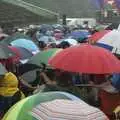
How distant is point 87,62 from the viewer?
6.16 meters

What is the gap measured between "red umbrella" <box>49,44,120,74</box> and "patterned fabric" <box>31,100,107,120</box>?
9.83 feet

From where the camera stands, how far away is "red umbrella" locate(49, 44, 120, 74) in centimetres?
605

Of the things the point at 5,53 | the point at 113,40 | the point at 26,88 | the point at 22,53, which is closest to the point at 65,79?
the point at 26,88

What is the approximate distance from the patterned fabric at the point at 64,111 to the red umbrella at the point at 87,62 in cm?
300

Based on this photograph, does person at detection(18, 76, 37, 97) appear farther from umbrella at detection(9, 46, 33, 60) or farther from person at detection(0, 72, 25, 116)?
umbrella at detection(9, 46, 33, 60)

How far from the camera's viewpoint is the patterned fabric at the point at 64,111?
9.21 ft

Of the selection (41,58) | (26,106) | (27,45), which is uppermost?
(26,106)

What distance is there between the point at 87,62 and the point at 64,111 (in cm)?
336

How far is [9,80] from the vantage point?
6.04 m

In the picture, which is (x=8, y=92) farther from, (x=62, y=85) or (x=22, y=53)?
(x=22, y=53)

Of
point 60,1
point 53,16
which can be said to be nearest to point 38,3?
point 60,1

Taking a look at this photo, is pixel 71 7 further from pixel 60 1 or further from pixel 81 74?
pixel 81 74

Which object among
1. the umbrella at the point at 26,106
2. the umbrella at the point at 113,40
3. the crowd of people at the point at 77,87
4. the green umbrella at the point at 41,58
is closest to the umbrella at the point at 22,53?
the green umbrella at the point at 41,58

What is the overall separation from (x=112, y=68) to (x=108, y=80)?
0.16 meters
